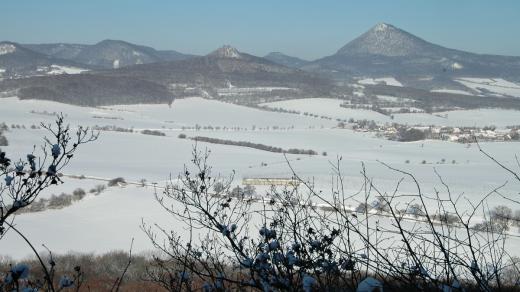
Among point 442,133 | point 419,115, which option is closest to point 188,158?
point 442,133

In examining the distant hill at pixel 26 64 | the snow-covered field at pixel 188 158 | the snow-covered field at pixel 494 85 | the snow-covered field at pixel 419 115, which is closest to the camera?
the snow-covered field at pixel 188 158

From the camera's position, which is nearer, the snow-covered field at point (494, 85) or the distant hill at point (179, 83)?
the distant hill at point (179, 83)

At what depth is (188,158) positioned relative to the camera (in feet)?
119

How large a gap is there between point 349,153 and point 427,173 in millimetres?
11100

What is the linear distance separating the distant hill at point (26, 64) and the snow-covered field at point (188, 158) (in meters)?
49.8

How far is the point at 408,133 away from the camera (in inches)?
2060

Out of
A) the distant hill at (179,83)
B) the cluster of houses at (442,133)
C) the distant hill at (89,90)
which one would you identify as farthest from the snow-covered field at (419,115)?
the distant hill at (89,90)

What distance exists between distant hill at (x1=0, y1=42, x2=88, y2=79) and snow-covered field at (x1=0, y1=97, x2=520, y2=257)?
163ft

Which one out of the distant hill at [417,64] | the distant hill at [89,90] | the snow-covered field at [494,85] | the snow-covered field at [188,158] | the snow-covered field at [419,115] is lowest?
the snow-covered field at [188,158]

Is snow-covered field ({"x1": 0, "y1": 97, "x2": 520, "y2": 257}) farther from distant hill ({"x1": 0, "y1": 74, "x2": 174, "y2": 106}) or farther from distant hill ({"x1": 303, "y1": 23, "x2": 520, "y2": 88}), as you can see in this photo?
distant hill ({"x1": 303, "y1": 23, "x2": 520, "y2": 88})

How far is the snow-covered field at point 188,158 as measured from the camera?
21.4 metres

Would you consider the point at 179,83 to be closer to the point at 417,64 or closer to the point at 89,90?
the point at 89,90

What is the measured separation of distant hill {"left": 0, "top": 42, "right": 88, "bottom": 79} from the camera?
11838 cm

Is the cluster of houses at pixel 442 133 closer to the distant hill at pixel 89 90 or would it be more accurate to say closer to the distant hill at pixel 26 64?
the distant hill at pixel 89 90
